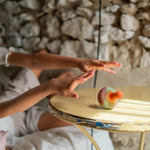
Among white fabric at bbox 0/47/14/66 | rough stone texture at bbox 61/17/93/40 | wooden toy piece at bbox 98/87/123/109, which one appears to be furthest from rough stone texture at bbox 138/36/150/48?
white fabric at bbox 0/47/14/66

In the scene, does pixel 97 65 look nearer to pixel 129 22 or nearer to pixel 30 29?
pixel 129 22

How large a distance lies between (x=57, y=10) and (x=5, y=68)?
640mm

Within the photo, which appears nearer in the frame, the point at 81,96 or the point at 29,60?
the point at 81,96

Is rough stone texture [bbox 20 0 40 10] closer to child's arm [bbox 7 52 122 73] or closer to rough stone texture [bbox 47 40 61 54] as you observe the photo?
rough stone texture [bbox 47 40 61 54]

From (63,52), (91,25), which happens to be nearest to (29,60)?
(63,52)

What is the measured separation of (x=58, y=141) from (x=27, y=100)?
0.47 meters

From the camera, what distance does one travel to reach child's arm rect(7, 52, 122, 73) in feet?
4.24

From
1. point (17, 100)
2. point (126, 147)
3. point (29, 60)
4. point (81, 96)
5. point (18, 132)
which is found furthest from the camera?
point (126, 147)

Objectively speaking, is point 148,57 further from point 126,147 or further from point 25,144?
point 25,144

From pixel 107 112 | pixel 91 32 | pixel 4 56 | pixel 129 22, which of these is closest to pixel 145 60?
pixel 129 22

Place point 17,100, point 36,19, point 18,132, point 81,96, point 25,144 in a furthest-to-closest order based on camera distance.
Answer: point 36,19 < point 18,132 < point 25,144 < point 81,96 < point 17,100

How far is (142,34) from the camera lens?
5.52 feet

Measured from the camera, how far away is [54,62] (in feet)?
4.90

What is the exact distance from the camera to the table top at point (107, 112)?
90cm
